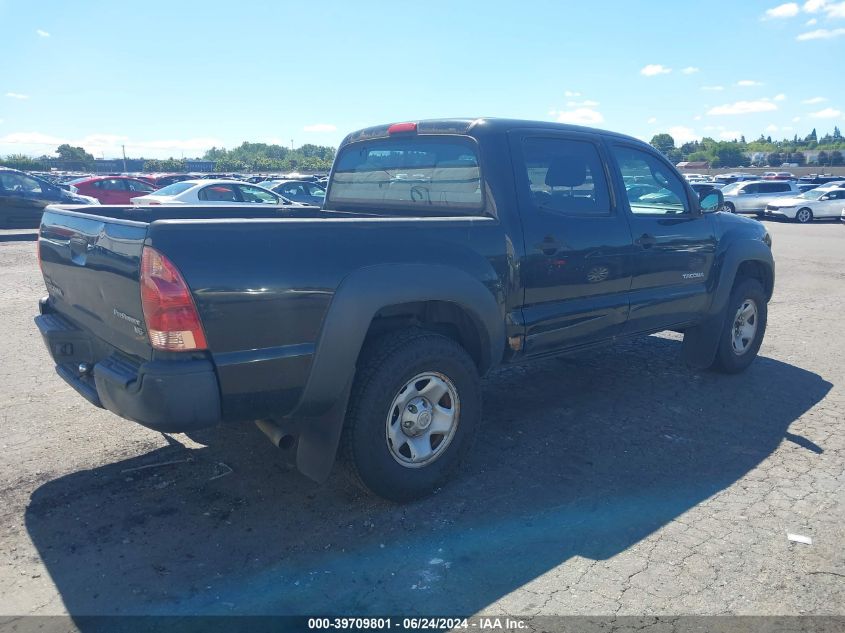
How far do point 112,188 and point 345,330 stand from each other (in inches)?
792

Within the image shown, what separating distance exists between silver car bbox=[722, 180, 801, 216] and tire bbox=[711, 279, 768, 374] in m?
23.9

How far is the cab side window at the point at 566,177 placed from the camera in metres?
4.18

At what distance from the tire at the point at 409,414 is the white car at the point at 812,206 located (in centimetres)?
2720

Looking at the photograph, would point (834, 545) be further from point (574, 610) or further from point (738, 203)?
point (738, 203)

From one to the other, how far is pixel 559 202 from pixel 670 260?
128cm

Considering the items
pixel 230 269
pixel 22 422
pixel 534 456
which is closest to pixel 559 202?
pixel 534 456

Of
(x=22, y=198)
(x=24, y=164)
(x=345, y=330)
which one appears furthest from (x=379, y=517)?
(x=24, y=164)

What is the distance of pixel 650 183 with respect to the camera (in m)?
5.11

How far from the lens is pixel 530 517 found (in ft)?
11.5

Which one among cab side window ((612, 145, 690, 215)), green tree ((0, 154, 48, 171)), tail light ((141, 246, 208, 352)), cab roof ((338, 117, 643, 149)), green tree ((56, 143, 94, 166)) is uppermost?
green tree ((56, 143, 94, 166))

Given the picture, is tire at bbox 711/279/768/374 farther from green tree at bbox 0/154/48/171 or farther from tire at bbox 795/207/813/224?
green tree at bbox 0/154/48/171

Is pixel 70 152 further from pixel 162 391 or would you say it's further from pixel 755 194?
pixel 162 391

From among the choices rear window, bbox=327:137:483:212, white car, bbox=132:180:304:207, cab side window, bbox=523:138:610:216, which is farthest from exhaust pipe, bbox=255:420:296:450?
white car, bbox=132:180:304:207

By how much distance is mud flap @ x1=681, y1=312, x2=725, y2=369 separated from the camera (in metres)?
5.66
